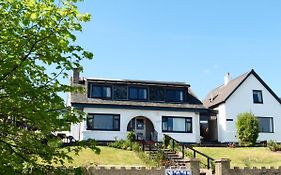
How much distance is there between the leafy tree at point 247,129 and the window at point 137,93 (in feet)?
29.1

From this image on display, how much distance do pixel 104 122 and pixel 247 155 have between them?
12170 millimetres

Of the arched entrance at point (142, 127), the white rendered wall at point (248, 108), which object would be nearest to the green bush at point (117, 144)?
the arched entrance at point (142, 127)

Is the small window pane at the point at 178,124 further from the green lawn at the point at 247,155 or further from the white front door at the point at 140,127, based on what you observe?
the green lawn at the point at 247,155

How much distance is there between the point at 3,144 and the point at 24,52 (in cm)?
226

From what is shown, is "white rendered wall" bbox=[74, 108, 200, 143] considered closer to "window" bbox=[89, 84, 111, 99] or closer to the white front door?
the white front door

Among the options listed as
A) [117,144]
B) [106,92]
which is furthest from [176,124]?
[117,144]

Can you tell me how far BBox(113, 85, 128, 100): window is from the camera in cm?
4003

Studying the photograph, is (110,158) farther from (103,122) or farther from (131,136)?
(103,122)

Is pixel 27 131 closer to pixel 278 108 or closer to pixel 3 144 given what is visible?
pixel 3 144

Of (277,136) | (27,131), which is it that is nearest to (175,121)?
(277,136)

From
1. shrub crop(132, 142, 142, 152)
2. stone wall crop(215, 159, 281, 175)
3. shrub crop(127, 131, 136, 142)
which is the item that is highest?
shrub crop(127, 131, 136, 142)

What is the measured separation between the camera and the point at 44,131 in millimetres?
11141

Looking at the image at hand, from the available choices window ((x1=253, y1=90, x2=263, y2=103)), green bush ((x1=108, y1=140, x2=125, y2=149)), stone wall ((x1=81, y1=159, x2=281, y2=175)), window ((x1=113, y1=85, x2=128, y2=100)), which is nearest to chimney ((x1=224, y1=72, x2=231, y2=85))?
window ((x1=253, y1=90, x2=263, y2=103))

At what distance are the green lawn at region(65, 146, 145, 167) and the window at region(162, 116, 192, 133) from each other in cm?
829
